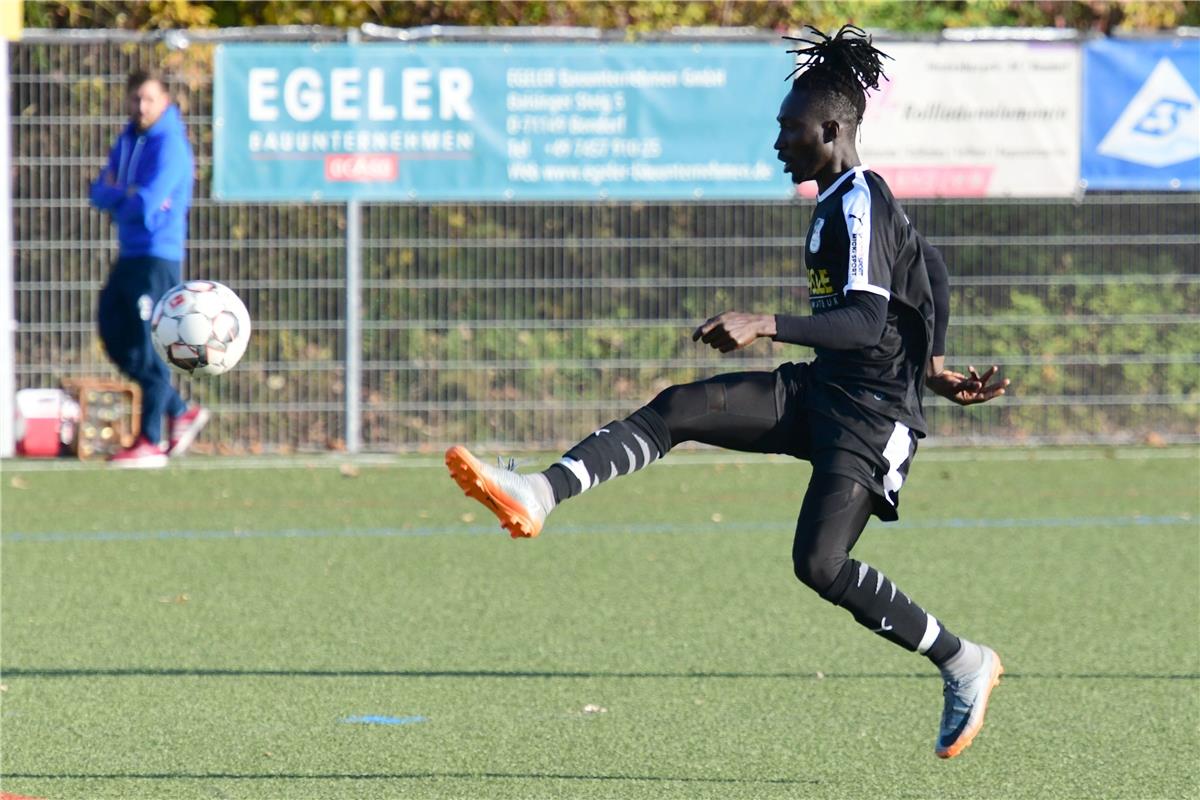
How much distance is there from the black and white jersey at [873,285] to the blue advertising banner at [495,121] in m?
7.55

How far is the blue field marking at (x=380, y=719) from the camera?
5965 mm

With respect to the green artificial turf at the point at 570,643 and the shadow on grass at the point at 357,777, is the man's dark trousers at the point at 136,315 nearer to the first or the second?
the green artificial turf at the point at 570,643

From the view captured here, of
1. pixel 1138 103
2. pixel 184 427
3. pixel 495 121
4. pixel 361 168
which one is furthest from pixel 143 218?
pixel 1138 103

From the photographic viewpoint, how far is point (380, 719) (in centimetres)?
600

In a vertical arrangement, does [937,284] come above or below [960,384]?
above

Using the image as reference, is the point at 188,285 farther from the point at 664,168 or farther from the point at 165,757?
the point at 664,168

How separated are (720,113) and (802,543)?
795 cm

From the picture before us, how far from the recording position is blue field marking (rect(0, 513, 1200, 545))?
9.93 metres

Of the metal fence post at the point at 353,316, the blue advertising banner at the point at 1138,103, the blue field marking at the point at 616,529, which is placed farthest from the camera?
the blue advertising banner at the point at 1138,103

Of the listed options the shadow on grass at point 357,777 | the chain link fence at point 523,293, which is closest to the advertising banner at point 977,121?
the chain link fence at point 523,293

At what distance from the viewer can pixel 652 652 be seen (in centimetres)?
712

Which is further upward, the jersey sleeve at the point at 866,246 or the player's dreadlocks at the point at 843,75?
the player's dreadlocks at the point at 843,75

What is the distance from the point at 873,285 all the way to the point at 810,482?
1.91 feet

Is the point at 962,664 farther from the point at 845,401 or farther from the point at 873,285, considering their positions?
the point at 873,285
